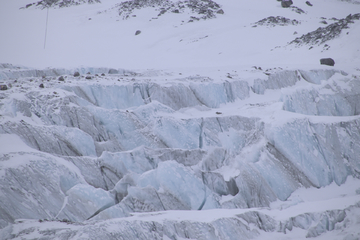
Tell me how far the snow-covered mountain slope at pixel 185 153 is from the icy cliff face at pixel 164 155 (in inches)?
1.4

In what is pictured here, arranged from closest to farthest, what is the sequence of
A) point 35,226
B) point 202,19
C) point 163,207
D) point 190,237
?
point 35,226, point 190,237, point 163,207, point 202,19

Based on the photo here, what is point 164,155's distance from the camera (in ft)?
34.7

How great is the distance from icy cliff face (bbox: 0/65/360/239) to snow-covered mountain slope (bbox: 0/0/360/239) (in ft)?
0.12

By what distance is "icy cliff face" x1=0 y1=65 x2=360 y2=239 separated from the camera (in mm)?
7016

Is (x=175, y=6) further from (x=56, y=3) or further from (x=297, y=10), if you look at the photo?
(x=56, y=3)

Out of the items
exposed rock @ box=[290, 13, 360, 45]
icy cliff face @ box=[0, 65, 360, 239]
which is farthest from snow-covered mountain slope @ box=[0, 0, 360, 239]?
exposed rock @ box=[290, 13, 360, 45]

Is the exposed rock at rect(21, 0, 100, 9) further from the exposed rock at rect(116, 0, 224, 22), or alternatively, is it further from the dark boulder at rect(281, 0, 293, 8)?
the dark boulder at rect(281, 0, 293, 8)

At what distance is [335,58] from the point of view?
23.0 metres

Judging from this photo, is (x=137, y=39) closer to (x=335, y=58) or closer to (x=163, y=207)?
(x=335, y=58)

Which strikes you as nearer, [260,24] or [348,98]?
[348,98]

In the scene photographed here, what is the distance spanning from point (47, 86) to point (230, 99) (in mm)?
10008

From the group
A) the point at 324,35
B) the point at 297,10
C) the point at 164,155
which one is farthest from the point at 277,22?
the point at 164,155

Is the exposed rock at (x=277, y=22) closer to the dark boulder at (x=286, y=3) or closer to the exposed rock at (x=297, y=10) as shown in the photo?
the exposed rock at (x=297, y=10)

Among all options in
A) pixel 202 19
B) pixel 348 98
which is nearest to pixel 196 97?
pixel 348 98
